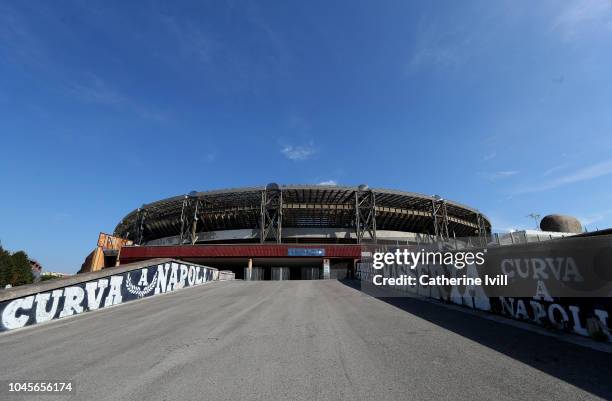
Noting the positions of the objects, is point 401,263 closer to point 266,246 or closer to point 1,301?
point 1,301

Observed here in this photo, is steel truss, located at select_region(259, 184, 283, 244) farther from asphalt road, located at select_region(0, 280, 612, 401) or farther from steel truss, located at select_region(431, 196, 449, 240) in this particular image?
asphalt road, located at select_region(0, 280, 612, 401)

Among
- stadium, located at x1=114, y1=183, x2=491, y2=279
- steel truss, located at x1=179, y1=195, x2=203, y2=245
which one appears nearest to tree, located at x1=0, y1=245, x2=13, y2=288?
stadium, located at x1=114, y1=183, x2=491, y2=279

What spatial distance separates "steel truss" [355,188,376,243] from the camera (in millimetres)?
47594

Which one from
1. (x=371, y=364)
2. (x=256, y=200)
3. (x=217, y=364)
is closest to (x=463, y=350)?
(x=371, y=364)

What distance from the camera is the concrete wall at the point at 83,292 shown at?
333 inches

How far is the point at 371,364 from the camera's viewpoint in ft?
15.4

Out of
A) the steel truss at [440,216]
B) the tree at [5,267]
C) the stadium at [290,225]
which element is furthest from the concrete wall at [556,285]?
the tree at [5,267]

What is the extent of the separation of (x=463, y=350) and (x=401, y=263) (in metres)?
13.0

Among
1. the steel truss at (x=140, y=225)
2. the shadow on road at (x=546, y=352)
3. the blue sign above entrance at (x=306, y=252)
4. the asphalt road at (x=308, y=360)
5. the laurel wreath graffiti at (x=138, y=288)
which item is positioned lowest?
the asphalt road at (x=308, y=360)

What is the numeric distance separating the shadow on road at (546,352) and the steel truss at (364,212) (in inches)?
1549

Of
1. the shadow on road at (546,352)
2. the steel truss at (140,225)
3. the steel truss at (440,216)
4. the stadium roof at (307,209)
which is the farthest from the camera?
the steel truss at (140,225)

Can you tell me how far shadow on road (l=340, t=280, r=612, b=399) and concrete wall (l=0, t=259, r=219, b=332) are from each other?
484 inches

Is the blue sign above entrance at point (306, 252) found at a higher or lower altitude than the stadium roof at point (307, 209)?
lower

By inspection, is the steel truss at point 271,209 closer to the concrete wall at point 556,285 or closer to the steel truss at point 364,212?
the steel truss at point 364,212
